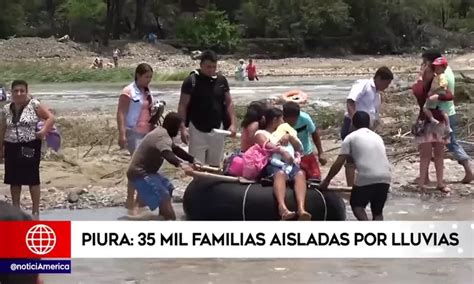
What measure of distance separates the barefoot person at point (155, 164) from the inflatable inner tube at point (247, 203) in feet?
1.24

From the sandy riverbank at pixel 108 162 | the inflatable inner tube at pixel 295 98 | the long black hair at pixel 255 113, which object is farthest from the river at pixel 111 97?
the long black hair at pixel 255 113

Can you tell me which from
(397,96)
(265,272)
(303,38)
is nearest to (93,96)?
(397,96)

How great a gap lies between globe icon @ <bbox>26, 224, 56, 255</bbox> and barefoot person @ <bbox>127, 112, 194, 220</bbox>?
3.29 meters

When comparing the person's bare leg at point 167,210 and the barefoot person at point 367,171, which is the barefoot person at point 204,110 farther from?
the barefoot person at point 367,171

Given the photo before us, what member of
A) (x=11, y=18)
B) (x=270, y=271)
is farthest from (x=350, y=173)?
(x=11, y=18)

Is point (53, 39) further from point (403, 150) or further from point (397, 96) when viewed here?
point (403, 150)

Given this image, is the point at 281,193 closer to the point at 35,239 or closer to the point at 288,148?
the point at 288,148

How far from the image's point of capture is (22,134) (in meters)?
9.96

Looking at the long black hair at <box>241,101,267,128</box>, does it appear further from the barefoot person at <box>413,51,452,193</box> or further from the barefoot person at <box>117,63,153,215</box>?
the barefoot person at <box>413,51,452,193</box>

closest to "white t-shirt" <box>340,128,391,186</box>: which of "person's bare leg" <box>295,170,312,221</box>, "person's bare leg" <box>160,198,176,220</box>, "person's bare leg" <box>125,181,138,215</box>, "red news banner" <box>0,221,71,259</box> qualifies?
"person's bare leg" <box>295,170,312,221</box>

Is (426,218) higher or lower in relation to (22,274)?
lower

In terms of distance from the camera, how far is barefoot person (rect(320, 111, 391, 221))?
352 inches

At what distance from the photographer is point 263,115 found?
10.1m

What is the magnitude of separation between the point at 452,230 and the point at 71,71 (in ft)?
153
